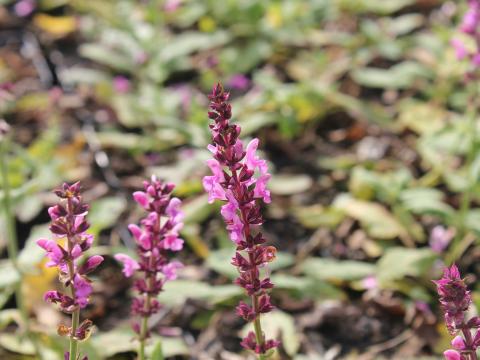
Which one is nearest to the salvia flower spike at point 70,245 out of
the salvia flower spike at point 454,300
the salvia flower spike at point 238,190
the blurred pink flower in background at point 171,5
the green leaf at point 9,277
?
the salvia flower spike at point 238,190

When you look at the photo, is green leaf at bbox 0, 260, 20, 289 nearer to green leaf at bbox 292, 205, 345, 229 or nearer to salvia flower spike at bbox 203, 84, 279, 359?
salvia flower spike at bbox 203, 84, 279, 359

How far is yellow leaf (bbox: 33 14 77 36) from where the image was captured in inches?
242

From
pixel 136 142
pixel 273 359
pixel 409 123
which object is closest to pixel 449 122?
pixel 409 123

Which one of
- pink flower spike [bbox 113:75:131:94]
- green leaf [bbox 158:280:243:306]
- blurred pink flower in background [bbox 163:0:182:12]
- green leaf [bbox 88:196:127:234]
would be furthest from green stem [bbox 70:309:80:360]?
blurred pink flower in background [bbox 163:0:182:12]

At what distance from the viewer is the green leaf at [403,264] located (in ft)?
11.4

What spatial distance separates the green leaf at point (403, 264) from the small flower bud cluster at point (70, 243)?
192cm

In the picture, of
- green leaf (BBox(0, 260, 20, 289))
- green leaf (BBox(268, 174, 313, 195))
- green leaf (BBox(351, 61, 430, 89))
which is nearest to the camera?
green leaf (BBox(0, 260, 20, 289))

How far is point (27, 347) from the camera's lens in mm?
3062

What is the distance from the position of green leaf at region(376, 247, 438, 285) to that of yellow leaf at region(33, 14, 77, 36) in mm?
3731

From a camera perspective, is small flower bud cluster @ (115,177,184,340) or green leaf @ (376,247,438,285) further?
green leaf @ (376,247,438,285)

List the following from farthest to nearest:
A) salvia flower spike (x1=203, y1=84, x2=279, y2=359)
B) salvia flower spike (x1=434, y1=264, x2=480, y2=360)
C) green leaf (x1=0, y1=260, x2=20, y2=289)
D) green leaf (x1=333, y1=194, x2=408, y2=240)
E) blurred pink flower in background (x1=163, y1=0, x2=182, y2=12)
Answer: blurred pink flower in background (x1=163, y1=0, x2=182, y2=12)
green leaf (x1=333, y1=194, x2=408, y2=240)
green leaf (x1=0, y1=260, x2=20, y2=289)
salvia flower spike (x1=203, y1=84, x2=279, y2=359)
salvia flower spike (x1=434, y1=264, x2=480, y2=360)

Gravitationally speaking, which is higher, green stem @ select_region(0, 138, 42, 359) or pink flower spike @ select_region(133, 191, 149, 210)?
green stem @ select_region(0, 138, 42, 359)

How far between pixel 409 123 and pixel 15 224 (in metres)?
2.59

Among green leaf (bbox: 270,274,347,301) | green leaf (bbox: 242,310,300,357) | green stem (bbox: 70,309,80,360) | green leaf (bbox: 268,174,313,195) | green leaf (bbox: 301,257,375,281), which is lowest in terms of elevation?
green stem (bbox: 70,309,80,360)
